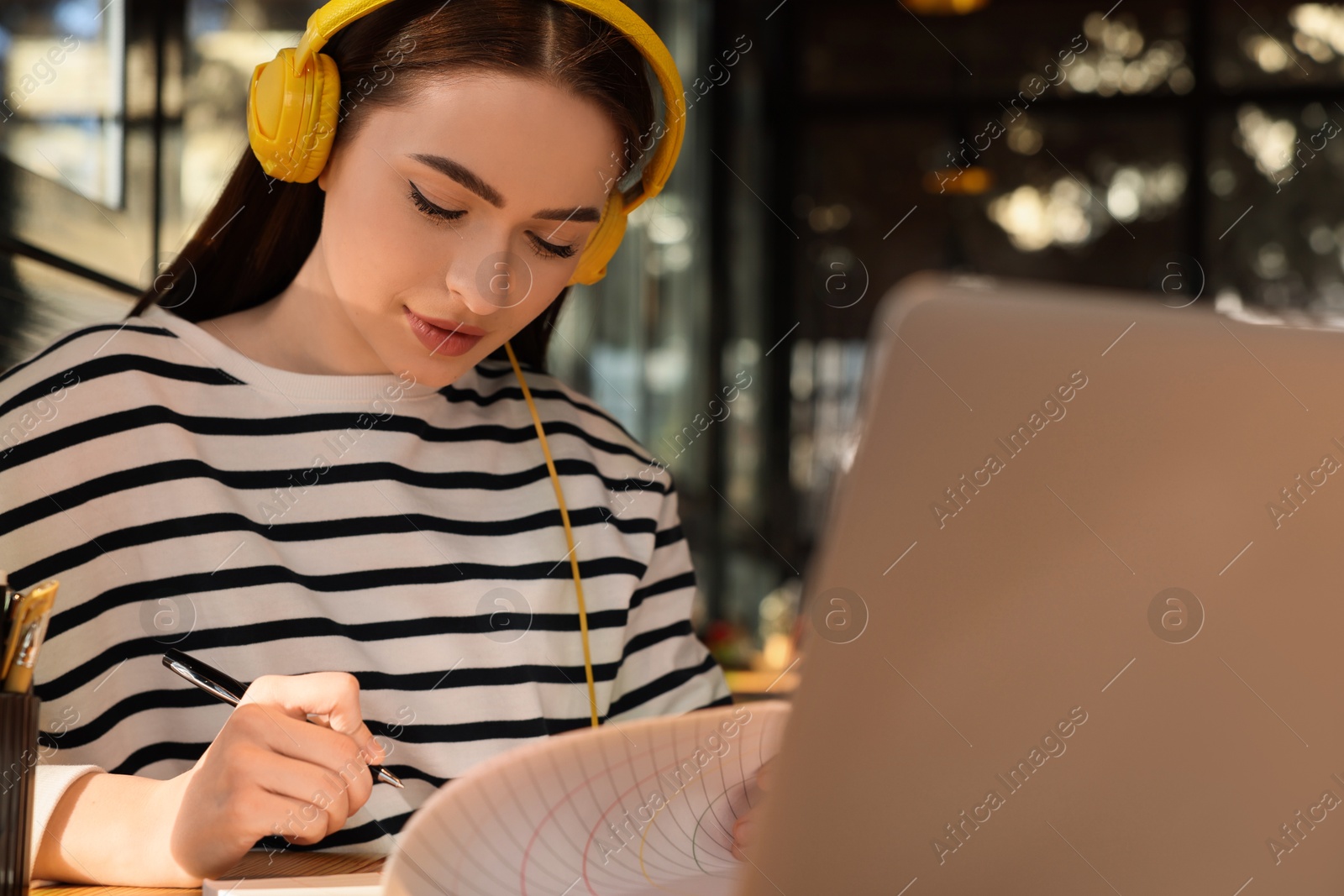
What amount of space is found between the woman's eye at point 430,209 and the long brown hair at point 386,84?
8cm

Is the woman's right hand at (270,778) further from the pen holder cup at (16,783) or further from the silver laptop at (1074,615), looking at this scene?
the silver laptop at (1074,615)

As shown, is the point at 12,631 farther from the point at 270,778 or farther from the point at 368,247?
the point at 368,247

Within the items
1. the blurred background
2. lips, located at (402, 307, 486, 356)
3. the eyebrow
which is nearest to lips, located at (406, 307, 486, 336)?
lips, located at (402, 307, 486, 356)

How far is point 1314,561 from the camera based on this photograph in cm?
40

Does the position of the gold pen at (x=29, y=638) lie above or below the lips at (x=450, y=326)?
below

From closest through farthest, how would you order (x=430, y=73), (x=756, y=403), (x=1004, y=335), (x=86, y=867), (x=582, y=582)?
(x=1004, y=335), (x=86, y=867), (x=430, y=73), (x=582, y=582), (x=756, y=403)

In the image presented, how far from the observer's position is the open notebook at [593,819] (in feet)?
1.52

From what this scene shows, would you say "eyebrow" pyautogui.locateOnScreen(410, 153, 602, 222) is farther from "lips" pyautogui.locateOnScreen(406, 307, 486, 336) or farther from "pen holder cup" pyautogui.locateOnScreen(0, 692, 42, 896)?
"pen holder cup" pyautogui.locateOnScreen(0, 692, 42, 896)

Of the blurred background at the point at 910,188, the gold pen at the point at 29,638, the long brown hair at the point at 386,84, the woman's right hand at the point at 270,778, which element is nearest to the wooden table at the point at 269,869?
the woman's right hand at the point at 270,778

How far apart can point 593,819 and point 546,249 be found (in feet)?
1.67

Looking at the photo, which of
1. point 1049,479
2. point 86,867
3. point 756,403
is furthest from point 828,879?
point 756,403

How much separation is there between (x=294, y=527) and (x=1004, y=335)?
2.52 ft

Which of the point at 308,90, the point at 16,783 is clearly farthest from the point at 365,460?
the point at 16,783

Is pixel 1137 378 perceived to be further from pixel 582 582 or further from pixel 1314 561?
pixel 582 582
